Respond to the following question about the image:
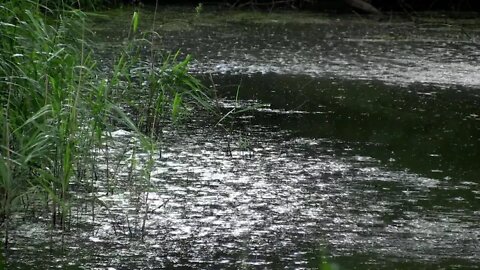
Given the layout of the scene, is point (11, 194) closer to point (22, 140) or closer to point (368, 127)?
point (22, 140)

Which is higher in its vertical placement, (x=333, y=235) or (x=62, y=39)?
(x=62, y=39)

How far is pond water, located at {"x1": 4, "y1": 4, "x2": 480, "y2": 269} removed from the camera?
9.57 feet

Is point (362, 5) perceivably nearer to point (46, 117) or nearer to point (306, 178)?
point (306, 178)

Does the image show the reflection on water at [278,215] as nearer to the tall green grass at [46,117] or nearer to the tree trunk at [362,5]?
the tall green grass at [46,117]

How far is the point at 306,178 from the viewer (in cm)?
378

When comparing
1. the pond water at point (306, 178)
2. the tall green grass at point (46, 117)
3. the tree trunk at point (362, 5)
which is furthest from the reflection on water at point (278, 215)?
the tree trunk at point (362, 5)

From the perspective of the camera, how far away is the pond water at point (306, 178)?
9.57ft

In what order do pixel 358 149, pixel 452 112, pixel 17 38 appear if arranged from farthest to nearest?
pixel 452 112
pixel 358 149
pixel 17 38

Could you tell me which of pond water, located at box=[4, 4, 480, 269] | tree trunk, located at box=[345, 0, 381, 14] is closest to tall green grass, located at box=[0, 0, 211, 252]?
pond water, located at box=[4, 4, 480, 269]

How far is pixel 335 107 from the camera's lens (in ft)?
16.9

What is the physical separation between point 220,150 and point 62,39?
79 cm

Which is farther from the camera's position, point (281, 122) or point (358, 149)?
point (281, 122)

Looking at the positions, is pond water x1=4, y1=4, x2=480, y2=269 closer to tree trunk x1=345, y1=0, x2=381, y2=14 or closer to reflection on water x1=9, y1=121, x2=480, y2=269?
reflection on water x1=9, y1=121, x2=480, y2=269

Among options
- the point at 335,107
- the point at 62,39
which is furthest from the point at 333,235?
the point at 335,107
